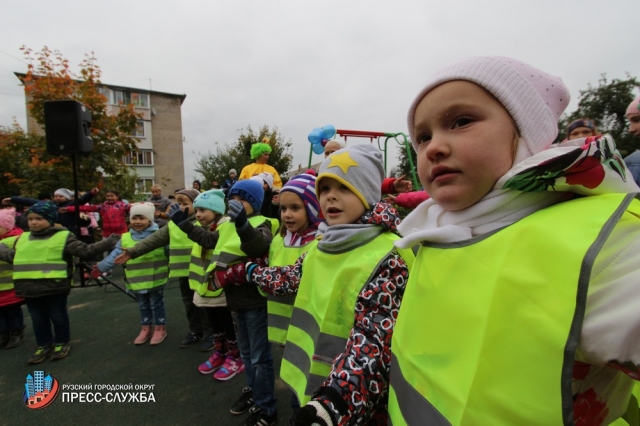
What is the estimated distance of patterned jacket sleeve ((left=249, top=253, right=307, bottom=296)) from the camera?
1.83 m

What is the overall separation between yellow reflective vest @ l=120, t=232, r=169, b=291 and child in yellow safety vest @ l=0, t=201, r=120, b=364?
0.79 ft

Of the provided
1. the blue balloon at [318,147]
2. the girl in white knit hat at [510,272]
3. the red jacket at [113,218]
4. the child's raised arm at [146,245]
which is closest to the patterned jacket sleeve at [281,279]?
the girl in white knit hat at [510,272]

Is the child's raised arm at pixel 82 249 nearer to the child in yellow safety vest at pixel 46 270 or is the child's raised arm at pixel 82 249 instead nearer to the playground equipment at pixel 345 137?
the child in yellow safety vest at pixel 46 270

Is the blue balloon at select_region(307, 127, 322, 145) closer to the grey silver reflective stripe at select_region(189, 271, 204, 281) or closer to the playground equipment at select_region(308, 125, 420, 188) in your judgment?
the playground equipment at select_region(308, 125, 420, 188)

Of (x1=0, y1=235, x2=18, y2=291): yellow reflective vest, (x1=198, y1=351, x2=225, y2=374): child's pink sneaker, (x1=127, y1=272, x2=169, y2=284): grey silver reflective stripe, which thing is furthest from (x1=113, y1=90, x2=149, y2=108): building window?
(x1=198, y1=351, x2=225, y2=374): child's pink sneaker

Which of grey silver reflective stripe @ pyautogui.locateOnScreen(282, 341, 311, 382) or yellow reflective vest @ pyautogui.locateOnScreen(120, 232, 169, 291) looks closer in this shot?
grey silver reflective stripe @ pyautogui.locateOnScreen(282, 341, 311, 382)

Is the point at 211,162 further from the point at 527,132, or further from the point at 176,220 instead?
the point at 527,132

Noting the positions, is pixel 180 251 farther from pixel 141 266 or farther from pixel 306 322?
pixel 306 322

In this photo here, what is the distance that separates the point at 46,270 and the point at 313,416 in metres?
4.08

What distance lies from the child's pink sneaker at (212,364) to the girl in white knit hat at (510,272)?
2917 mm

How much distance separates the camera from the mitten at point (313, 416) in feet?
2.64

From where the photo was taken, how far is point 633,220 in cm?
54

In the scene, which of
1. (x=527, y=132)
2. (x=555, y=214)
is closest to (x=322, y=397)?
(x=555, y=214)

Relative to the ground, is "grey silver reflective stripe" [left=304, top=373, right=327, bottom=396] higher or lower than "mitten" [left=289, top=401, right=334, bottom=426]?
lower
